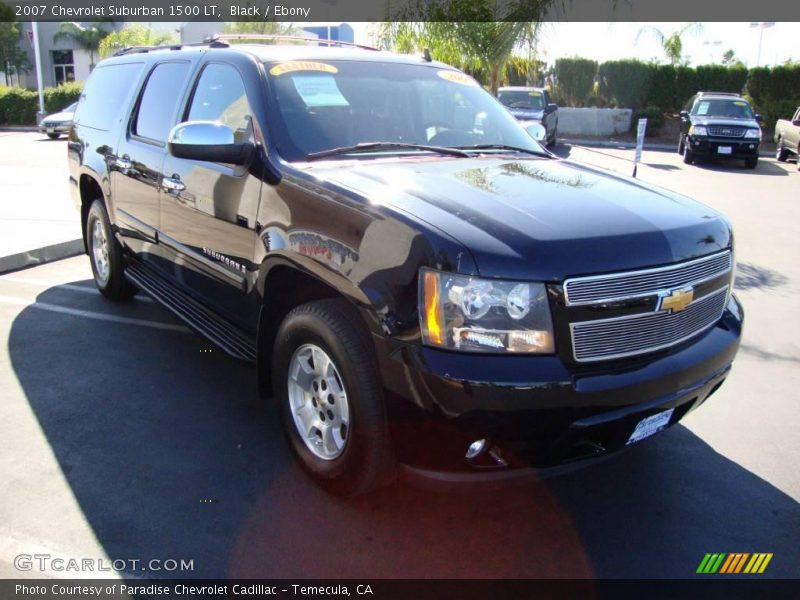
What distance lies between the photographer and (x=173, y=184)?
14.0 ft

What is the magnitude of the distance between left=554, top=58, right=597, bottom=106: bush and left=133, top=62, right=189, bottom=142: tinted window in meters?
26.6

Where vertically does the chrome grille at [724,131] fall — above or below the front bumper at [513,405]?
above

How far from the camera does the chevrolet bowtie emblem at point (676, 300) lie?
2758mm

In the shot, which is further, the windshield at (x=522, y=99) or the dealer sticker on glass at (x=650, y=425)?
the windshield at (x=522, y=99)

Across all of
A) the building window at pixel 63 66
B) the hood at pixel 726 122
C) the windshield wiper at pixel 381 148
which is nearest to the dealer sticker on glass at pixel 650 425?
the windshield wiper at pixel 381 148

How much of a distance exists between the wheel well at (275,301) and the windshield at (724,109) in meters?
17.5

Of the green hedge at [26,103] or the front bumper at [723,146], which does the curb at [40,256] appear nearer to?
the front bumper at [723,146]

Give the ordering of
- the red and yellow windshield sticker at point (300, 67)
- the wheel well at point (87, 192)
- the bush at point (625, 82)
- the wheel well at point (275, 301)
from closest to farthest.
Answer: the wheel well at point (275, 301) → the red and yellow windshield sticker at point (300, 67) → the wheel well at point (87, 192) → the bush at point (625, 82)

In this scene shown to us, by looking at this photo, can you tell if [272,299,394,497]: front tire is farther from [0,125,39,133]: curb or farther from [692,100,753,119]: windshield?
[0,125,39,133]: curb

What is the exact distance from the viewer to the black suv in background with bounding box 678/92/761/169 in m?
17.2

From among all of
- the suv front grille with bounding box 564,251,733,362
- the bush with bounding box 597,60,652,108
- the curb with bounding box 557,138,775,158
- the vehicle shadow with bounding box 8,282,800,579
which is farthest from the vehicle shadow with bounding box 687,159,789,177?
the suv front grille with bounding box 564,251,733,362

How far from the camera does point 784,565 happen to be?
2836 millimetres

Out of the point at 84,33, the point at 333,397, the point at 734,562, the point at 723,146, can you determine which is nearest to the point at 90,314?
the point at 333,397

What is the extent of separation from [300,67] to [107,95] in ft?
8.91
